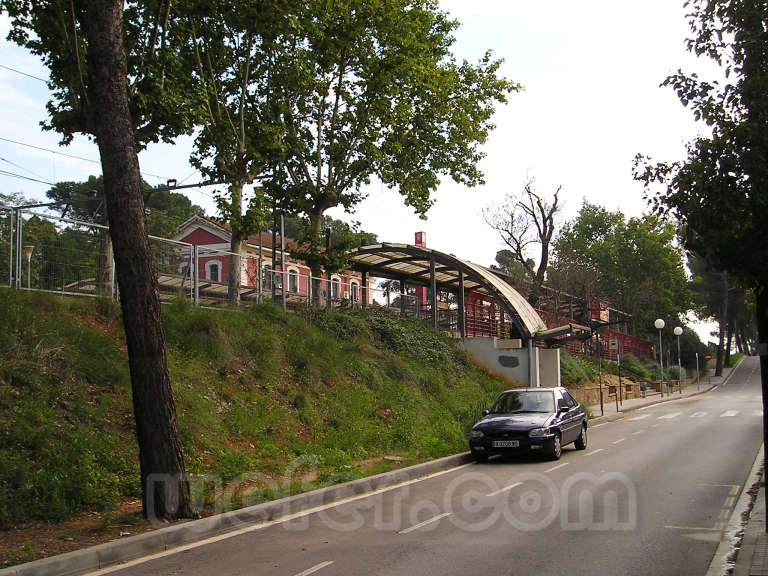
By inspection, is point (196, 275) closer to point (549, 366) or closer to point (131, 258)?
point (131, 258)

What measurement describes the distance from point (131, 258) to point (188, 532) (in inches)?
136

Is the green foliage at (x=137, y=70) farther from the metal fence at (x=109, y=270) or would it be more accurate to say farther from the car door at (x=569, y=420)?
the car door at (x=569, y=420)

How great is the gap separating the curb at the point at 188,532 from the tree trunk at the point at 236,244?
8.31m

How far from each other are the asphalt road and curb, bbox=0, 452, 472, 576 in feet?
0.99

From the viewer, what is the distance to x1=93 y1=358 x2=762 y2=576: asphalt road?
6.73 m

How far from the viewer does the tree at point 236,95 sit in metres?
17.2

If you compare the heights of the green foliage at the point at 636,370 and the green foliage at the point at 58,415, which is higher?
the green foliage at the point at 58,415

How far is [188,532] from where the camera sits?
26.3 ft

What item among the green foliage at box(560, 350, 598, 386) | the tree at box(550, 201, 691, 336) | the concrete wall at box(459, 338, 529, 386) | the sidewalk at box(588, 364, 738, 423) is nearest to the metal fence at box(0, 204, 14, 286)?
the concrete wall at box(459, 338, 529, 386)

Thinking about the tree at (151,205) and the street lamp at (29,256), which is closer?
the street lamp at (29,256)

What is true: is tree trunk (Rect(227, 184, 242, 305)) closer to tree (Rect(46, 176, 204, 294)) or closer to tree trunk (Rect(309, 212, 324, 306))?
tree trunk (Rect(309, 212, 324, 306))

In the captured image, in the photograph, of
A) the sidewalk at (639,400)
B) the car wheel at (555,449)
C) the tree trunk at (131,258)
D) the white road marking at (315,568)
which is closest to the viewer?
the white road marking at (315,568)

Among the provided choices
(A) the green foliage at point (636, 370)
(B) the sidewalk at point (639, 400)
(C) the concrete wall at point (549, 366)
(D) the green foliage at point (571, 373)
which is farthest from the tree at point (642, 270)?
(C) the concrete wall at point (549, 366)

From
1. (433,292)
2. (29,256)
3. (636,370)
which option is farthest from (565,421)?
(636,370)
